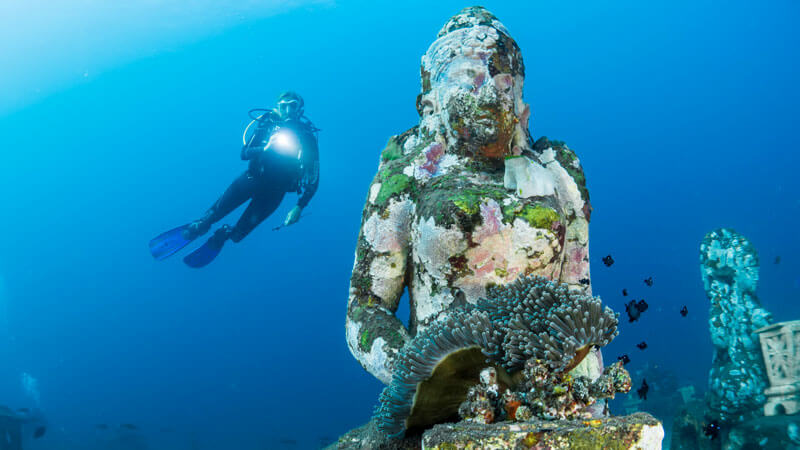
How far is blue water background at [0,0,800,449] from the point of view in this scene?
253 ft

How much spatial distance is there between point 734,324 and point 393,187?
9.01 metres

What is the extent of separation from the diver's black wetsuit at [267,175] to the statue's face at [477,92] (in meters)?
9.45

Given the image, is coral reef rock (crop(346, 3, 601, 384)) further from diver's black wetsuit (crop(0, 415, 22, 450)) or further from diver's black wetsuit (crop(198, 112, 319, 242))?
diver's black wetsuit (crop(0, 415, 22, 450))

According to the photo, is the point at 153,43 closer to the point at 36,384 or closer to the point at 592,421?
the point at 36,384

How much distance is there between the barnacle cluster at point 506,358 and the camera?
1223 millimetres

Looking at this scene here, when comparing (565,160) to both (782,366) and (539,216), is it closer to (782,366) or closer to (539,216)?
(539,216)

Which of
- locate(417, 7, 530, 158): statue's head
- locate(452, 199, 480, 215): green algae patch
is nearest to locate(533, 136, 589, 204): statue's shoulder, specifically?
locate(417, 7, 530, 158): statue's head

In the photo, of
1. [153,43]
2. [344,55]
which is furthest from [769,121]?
[153,43]

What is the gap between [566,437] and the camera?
3.15 feet

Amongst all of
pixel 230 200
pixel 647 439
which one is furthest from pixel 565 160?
pixel 230 200

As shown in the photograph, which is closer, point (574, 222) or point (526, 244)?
point (526, 244)

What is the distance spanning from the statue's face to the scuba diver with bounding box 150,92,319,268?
30.4 ft

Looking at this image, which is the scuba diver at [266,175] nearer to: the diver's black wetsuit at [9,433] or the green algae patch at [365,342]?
the green algae patch at [365,342]

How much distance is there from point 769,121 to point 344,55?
92558 millimetres
